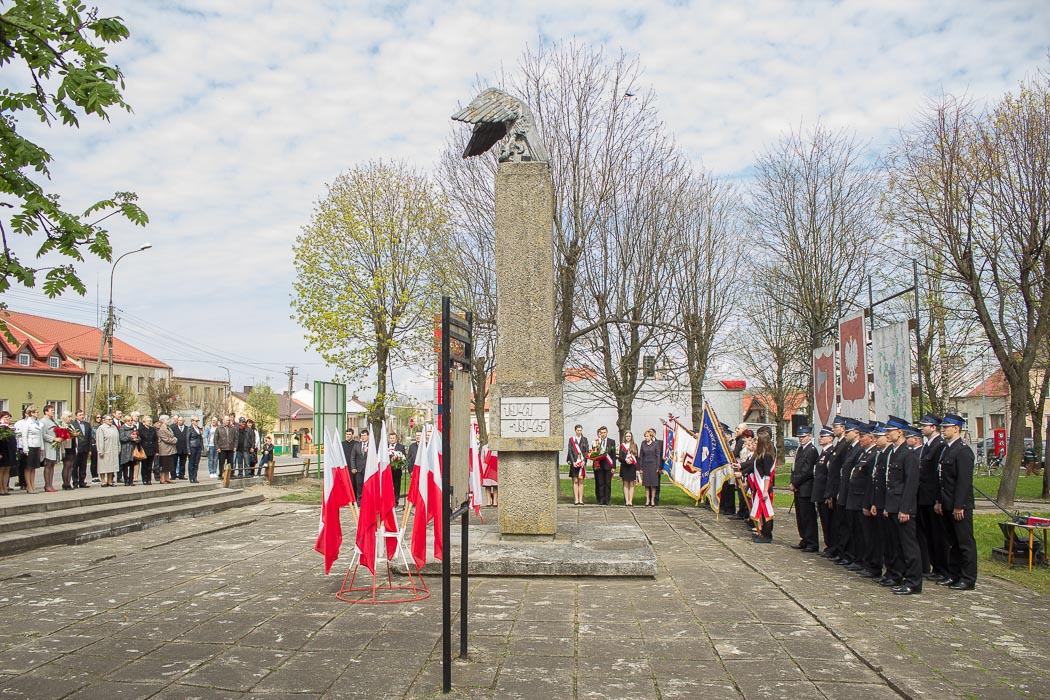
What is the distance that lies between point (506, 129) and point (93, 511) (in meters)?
9.84

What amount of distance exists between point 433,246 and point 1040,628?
708 inches

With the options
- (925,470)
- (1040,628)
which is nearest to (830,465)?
(925,470)

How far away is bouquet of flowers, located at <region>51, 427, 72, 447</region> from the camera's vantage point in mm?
15625

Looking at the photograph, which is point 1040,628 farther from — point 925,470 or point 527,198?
point 527,198

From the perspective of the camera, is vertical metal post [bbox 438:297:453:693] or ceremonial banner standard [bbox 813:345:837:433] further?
ceremonial banner standard [bbox 813:345:837:433]

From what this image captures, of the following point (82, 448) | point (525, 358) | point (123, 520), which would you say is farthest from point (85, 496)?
point (525, 358)

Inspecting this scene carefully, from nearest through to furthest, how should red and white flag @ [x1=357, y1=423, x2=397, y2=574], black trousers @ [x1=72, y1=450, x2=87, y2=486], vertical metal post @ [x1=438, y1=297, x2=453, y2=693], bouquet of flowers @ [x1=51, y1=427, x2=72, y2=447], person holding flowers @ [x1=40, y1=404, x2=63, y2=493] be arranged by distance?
vertical metal post @ [x1=438, y1=297, x2=453, y2=693]
red and white flag @ [x1=357, y1=423, x2=397, y2=574]
person holding flowers @ [x1=40, y1=404, x2=63, y2=493]
bouquet of flowers @ [x1=51, y1=427, x2=72, y2=447]
black trousers @ [x1=72, y1=450, x2=87, y2=486]

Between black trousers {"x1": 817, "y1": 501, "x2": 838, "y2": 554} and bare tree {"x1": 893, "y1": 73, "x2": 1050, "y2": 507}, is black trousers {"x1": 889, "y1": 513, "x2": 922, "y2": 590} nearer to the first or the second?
black trousers {"x1": 817, "y1": 501, "x2": 838, "y2": 554}

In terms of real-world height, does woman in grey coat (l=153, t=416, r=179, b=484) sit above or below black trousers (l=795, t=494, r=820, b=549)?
above

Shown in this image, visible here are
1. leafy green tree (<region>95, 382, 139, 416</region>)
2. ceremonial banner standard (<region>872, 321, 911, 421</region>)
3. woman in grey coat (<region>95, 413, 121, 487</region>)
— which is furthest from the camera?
leafy green tree (<region>95, 382, 139, 416</region>)

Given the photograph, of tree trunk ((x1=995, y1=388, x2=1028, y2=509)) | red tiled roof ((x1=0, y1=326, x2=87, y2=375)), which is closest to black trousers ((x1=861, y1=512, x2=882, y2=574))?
tree trunk ((x1=995, y1=388, x2=1028, y2=509))

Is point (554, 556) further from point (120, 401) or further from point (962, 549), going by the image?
point (120, 401)

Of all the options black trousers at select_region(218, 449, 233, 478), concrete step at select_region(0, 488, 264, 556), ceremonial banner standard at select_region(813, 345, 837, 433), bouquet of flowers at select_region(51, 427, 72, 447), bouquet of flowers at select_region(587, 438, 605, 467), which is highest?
ceremonial banner standard at select_region(813, 345, 837, 433)

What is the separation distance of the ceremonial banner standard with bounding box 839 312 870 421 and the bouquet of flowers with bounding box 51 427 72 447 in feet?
50.6
